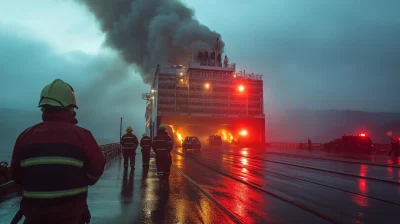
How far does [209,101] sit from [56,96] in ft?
161

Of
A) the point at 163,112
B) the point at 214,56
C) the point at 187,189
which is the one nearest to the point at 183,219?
the point at 187,189

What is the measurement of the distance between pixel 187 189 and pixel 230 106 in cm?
4414

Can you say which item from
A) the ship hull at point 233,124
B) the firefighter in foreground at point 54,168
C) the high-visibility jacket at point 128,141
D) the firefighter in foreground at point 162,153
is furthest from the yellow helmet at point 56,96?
the ship hull at point 233,124

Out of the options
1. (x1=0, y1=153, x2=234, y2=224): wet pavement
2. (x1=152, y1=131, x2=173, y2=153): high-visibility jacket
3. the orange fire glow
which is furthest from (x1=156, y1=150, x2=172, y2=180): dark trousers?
the orange fire glow

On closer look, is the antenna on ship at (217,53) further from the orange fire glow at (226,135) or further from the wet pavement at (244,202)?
the wet pavement at (244,202)

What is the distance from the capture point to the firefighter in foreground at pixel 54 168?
2.13 metres

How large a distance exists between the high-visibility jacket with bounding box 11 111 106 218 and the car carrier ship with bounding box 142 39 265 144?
152ft

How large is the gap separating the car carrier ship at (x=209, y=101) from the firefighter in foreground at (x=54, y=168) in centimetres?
4640

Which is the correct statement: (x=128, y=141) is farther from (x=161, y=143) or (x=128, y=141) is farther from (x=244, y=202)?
(x=244, y=202)

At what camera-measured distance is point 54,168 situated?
84.5 inches

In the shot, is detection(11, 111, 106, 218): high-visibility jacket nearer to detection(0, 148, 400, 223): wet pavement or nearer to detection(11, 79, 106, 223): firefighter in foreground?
detection(11, 79, 106, 223): firefighter in foreground

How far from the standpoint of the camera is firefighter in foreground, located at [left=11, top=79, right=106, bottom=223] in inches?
83.9

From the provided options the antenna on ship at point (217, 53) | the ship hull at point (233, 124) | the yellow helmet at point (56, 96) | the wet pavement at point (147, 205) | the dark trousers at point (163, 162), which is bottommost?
the wet pavement at point (147, 205)

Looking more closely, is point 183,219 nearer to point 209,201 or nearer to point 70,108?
point 209,201
